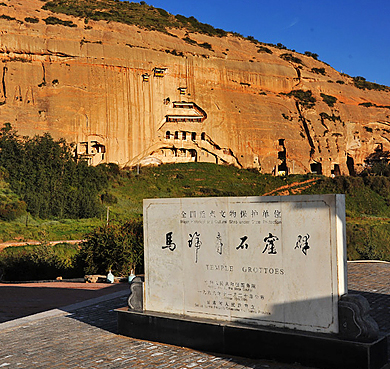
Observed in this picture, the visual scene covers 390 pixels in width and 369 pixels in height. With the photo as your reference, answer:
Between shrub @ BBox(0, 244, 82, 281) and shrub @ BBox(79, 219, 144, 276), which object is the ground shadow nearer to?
shrub @ BBox(79, 219, 144, 276)

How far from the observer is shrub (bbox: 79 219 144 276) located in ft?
56.2

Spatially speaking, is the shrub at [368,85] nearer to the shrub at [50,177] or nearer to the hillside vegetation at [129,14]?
the hillside vegetation at [129,14]

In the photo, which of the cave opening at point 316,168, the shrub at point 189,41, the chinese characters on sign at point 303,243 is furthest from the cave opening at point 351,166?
the chinese characters on sign at point 303,243

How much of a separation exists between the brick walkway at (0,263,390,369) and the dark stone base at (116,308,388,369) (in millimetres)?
126

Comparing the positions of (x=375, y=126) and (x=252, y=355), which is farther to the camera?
(x=375, y=126)

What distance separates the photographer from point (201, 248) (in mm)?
7129

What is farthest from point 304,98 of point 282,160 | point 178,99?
point 178,99

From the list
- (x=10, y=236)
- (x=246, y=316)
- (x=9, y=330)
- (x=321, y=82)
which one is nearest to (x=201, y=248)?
(x=246, y=316)

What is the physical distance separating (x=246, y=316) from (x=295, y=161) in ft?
139

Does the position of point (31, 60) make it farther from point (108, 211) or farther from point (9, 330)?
point (9, 330)

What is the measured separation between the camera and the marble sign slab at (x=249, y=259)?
598 centimetres

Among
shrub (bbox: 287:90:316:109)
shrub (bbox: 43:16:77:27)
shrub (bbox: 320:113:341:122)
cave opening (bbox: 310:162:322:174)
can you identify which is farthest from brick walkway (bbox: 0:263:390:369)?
shrub (bbox: 287:90:316:109)

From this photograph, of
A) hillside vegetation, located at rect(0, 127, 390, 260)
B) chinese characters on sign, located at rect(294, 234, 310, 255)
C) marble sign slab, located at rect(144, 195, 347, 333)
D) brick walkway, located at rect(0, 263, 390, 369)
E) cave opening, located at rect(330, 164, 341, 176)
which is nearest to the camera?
marble sign slab, located at rect(144, 195, 347, 333)

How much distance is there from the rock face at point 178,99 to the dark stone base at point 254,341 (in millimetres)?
33473
